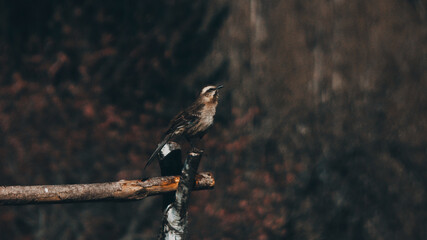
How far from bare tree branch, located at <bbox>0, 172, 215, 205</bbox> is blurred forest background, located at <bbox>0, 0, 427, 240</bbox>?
3.88 m

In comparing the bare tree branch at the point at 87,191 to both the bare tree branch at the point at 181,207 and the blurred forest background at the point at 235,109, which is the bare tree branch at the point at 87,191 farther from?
the blurred forest background at the point at 235,109

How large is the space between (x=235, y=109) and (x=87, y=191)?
558cm

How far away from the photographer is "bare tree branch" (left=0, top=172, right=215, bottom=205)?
3191 millimetres

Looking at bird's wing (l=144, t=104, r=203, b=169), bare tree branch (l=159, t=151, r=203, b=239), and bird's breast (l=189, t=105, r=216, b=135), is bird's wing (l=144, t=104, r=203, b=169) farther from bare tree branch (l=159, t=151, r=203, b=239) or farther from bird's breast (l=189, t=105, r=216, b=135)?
bare tree branch (l=159, t=151, r=203, b=239)

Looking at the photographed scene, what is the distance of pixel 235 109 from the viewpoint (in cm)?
882

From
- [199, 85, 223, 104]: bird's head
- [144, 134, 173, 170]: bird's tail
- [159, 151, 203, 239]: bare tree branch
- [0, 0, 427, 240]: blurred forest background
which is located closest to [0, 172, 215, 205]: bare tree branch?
[159, 151, 203, 239]: bare tree branch

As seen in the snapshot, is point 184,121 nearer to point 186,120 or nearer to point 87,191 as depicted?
point 186,120

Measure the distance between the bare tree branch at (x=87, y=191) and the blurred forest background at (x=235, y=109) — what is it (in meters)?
3.88

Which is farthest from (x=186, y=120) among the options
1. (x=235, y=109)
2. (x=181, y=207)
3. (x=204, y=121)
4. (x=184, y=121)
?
(x=235, y=109)

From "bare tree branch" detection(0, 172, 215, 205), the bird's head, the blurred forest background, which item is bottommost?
"bare tree branch" detection(0, 172, 215, 205)

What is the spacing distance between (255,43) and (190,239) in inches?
133

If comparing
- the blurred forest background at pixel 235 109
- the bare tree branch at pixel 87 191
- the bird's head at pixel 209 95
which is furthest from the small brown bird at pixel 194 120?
the blurred forest background at pixel 235 109

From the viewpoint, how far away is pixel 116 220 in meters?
7.65

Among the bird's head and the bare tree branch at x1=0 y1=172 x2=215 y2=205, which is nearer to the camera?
the bare tree branch at x1=0 y1=172 x2=215 y2=205
